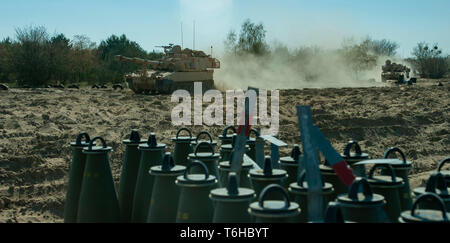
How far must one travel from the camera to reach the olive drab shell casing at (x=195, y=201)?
2.47 metres

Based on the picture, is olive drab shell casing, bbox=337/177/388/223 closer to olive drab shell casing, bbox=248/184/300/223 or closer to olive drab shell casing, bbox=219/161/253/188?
olive drab shell casing, bbox=248/184/300/223

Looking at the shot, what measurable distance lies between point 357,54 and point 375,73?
2.61 metres

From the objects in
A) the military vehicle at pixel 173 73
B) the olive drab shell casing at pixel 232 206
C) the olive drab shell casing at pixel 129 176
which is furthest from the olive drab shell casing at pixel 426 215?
the military vehicle at pixel 173 73

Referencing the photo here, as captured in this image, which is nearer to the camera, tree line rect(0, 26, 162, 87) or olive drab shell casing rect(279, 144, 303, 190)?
olive drab shell casing rect(279, 144, 303, 190)

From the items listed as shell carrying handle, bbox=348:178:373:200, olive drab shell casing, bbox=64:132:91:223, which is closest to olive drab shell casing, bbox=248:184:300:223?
shell carrying handle, bbox=348:178:373:200

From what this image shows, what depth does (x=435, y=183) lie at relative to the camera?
7.38 ft

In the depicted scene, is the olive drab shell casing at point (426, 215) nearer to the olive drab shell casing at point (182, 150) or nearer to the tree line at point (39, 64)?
the olive drab shell casing at point (182, 150)

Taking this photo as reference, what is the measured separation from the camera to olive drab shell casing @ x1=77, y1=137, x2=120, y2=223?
3.35 meters

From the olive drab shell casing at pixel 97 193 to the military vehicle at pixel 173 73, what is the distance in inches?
511

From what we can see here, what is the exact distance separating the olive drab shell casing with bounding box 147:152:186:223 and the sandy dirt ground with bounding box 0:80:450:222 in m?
3.14
